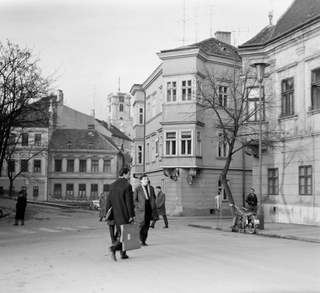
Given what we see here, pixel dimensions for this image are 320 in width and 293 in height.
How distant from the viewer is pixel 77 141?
8575 centimetres

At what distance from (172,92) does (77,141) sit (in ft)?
163

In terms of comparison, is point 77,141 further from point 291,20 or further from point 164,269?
point 164,269

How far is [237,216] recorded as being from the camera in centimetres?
2116

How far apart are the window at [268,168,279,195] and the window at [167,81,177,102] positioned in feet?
43.3

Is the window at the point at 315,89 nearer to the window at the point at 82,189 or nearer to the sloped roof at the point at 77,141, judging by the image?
the window at the point at 82,189

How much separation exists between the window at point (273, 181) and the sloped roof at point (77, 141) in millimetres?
60264

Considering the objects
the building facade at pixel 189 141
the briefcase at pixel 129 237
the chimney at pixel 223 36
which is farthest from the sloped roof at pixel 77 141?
the briefcase at pixel 129 237

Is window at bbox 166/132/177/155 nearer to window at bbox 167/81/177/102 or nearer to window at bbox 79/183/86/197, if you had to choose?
window at bbox 167/81/177/102

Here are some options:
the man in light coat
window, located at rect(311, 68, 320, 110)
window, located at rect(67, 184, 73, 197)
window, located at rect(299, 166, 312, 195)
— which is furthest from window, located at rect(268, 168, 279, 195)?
window, located at rect(67, 184, 73, 197)

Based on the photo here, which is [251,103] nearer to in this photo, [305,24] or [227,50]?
[305,24]

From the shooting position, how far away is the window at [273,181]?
26172 millimetres

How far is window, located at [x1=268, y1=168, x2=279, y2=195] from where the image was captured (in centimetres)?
2617

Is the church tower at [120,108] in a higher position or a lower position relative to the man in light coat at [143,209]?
higher

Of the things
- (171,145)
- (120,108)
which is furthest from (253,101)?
(120,108)
